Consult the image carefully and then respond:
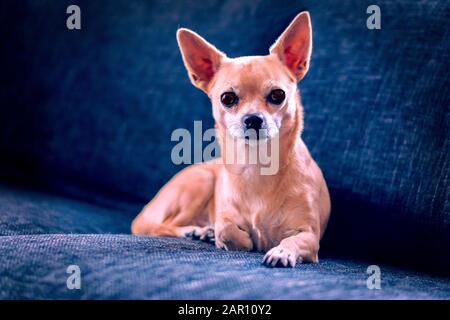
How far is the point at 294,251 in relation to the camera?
1.39 metres

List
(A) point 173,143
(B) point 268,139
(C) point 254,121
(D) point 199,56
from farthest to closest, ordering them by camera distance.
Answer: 1. (A) point 173,143
2. (D) point 199,56
3. (B) point 268,139
4. (C) point 254,121

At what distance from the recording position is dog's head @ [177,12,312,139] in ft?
4.92

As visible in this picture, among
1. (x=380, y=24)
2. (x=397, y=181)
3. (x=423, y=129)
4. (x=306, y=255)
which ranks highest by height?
(x=380, y=24)

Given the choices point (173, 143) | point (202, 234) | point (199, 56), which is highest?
point (199, 56)

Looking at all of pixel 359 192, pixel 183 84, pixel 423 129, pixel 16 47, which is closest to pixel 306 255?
pixel 359 192

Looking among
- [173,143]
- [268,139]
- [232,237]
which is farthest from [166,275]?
[173,143]

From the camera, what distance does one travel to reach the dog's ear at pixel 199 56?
1653 mm

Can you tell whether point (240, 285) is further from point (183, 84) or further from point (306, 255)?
point (183, 84)

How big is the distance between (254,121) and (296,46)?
0.28 m

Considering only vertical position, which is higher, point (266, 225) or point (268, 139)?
point (268, 139)

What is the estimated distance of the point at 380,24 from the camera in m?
1.76

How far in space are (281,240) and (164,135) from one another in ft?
2.30

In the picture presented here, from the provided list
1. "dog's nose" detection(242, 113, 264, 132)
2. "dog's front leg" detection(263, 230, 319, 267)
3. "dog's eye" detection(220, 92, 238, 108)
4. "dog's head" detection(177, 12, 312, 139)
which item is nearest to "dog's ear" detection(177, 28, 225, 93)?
"dog's head" detection(177, 12, 312, 139)

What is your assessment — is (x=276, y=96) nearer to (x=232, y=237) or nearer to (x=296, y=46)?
(x=296, y=46)
